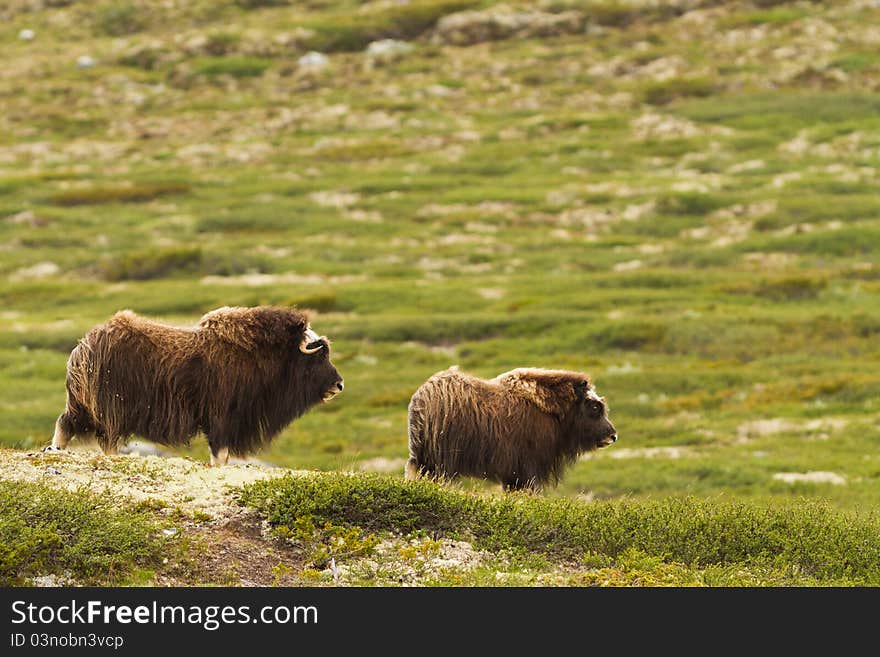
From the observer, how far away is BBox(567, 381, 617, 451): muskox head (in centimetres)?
1441

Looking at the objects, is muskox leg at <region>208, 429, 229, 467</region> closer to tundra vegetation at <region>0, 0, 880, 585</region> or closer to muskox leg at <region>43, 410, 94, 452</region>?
muskox leg at <region>43, 410, 94, 452</region>

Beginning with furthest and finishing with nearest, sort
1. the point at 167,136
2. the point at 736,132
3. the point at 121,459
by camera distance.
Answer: the point at 167,136
the point at 736,132
the point at 121,459

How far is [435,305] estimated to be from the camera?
161ft

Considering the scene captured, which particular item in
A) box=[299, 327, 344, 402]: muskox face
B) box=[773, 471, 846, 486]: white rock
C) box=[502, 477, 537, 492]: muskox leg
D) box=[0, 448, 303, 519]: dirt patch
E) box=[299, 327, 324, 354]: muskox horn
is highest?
box=[299, 327, 324, 354]: muskox horn

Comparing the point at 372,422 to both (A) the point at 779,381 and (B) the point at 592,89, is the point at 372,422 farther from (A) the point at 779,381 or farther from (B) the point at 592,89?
(B) the point at 592,89

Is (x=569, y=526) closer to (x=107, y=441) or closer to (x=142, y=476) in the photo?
(x=142, y=476)

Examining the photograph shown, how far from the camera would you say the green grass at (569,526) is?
34.8 ft

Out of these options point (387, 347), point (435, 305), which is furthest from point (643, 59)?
point (387, 347)

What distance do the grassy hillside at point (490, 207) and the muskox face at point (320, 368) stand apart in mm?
3363

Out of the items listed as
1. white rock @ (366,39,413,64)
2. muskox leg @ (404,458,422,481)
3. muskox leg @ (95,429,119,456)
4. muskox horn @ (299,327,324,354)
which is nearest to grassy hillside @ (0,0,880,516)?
white rock @ (366,39,413,64)

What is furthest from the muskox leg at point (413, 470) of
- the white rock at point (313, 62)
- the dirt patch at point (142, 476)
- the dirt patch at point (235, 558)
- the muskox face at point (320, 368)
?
the white rock at point (313, 62)

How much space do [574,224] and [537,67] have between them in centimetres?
4060

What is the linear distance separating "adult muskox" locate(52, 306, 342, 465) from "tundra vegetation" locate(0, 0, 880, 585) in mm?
3251

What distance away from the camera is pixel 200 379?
1327 centimetres
